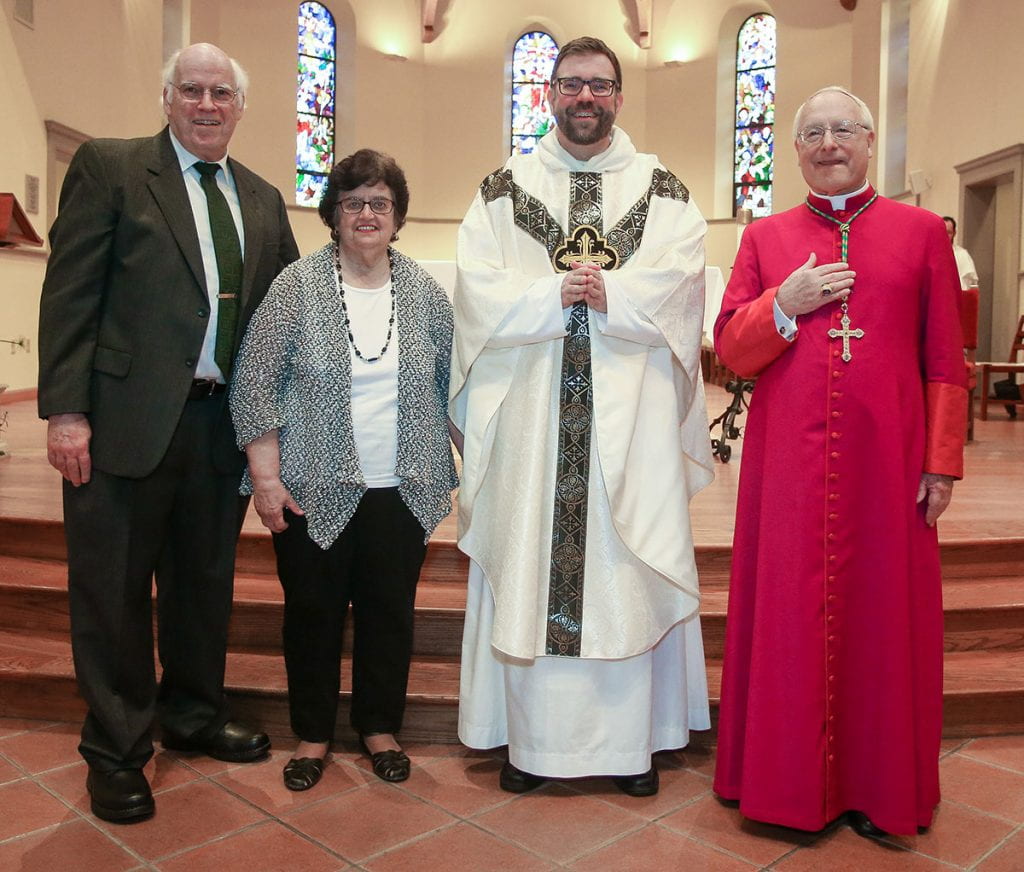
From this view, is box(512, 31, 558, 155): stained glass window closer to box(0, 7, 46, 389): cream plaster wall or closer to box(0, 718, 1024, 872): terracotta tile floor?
box(0, 7, 46, 389): cream plaster wall

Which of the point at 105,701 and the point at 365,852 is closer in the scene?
the point at 365,852

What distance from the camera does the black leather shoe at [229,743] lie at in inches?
115

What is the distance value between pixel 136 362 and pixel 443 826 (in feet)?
4.37

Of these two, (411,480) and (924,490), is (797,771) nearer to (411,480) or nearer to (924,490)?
(924,490)

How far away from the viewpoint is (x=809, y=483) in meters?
2.48

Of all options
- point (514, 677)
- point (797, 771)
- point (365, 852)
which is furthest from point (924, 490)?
→ point (365, 852)

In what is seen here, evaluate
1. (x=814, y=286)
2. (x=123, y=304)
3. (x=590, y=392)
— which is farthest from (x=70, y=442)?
(x=814, y=286)

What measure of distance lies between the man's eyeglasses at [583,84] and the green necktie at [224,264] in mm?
901

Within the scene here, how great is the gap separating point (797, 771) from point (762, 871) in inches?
9.6

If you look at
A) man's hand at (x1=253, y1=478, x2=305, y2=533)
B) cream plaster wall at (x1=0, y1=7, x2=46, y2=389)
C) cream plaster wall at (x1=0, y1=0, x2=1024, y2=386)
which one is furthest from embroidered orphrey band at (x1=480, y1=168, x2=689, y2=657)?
cream plaster wall at (x1=0, y1=0, x2=1024, y2=386)

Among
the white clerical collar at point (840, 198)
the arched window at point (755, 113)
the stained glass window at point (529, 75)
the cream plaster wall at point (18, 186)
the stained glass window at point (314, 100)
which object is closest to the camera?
the white clerical collar at point (840, 198)

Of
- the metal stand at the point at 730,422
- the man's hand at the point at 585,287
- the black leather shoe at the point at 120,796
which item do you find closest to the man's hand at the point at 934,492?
the man's hand at the point at 585,287

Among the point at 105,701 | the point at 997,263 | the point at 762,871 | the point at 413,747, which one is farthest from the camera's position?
the point at 997,263

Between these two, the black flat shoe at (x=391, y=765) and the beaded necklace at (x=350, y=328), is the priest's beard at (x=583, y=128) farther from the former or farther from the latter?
the black flat shoe at (x=391, y=765)
